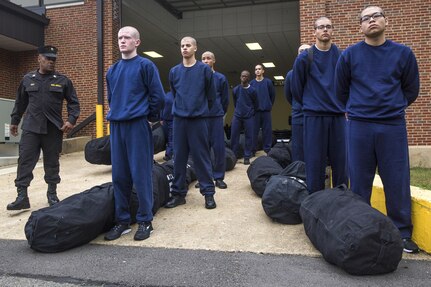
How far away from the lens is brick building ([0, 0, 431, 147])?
29.0 ft

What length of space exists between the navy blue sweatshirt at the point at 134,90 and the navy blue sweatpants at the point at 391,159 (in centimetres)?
186

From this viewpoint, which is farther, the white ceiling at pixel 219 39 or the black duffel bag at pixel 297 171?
the white ceiling at pixel 219 39

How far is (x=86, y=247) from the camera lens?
3.53 meters

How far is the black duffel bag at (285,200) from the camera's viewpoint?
4.02m

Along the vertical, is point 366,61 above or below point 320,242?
above

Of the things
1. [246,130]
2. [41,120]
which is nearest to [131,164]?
[41,120]

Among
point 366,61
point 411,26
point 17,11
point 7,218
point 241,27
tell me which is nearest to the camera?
point 366,61

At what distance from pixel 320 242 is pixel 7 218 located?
3.48 m

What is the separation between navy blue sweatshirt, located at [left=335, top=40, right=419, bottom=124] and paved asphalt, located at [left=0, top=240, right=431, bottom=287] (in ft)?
3.99

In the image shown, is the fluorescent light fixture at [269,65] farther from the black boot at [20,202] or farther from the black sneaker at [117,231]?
the black sneaker at [117,231]

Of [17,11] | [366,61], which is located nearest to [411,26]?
[366,61]

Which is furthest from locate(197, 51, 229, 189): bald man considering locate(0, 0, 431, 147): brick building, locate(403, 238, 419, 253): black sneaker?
locate(0, 0, 431, 147): brick building

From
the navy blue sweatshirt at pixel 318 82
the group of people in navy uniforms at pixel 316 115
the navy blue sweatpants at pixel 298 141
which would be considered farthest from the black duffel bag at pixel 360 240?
the navy blue sweatpants at pixel 298 141

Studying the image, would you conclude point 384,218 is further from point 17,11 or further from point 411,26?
point 17,11
